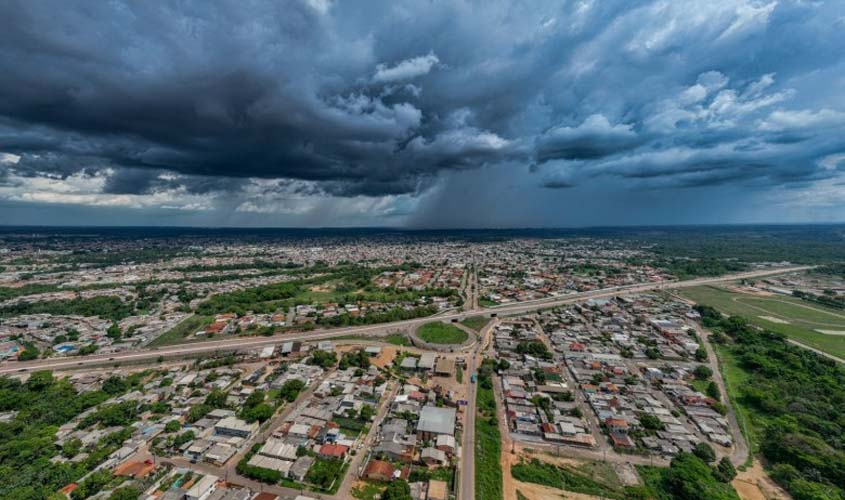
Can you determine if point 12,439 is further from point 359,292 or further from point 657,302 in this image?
point 657,302

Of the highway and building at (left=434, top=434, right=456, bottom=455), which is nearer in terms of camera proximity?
building at (left=434, top=434, right=456, bottom=455)

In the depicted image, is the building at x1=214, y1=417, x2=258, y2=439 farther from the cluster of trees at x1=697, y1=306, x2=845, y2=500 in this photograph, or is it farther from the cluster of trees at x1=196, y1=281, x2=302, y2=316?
the cluster of trees at x1=697, y1=306, x2=845, y2=500

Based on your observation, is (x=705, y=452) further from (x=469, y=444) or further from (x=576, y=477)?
(x=469, y=444)

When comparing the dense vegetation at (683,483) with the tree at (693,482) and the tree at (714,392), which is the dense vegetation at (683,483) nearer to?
the tree at (693,482)

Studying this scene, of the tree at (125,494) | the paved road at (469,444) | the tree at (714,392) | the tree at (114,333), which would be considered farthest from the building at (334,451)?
the tree at (114,333)

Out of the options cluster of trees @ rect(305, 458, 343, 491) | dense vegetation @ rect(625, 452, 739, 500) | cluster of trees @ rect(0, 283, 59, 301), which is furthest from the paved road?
cluster of trees @ rect(0, 283, 59, 301)

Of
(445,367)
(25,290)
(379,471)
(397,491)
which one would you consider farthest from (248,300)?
(397,491)

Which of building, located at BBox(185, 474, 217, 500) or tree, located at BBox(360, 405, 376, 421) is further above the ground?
tree, located at BBox(360, 405, 376, 421)
